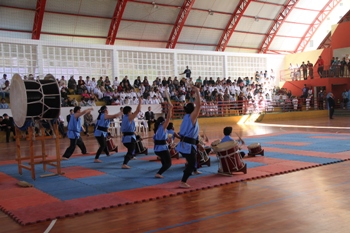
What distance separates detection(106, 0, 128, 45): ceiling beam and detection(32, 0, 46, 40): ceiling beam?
15.5 feet

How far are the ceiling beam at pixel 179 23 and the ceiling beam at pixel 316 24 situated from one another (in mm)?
13955

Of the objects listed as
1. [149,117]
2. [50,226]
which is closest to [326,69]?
[149,117]

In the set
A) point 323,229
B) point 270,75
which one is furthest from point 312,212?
point 270,75

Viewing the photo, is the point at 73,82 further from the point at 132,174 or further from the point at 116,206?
the point at 116,206

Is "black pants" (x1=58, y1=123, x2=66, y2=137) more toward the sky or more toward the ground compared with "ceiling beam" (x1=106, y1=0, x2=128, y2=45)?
more toward the ground

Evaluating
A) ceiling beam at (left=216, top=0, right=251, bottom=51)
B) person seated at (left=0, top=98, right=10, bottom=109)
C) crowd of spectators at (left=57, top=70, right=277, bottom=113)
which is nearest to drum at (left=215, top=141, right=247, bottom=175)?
crowd of spectators at (left=57, top=70, right=277, bottom=113)

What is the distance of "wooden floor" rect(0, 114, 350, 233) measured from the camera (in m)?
4.84

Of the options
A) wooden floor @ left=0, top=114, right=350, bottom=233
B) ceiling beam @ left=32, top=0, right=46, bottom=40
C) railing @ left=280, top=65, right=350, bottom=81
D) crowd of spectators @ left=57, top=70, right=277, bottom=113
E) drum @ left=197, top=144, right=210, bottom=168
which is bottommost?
wooden floor @ left=0, top=114, right=350, bottom=233

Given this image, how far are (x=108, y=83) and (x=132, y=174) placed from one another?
15.1 meters

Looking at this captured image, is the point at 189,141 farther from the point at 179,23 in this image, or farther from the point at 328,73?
the point at 328,73

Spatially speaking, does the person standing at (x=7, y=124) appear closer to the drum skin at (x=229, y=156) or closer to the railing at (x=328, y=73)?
the drum skin at (x=229, y=156)

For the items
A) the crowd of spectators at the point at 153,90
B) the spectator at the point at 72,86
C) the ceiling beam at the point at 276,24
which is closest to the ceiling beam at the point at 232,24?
the crowd of spectators at the point at 153,90

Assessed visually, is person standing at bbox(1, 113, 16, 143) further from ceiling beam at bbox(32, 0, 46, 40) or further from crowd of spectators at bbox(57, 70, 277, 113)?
ceiling beam at bbox(32, 0, 46, 40)

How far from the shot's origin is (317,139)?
1356 centimetres
